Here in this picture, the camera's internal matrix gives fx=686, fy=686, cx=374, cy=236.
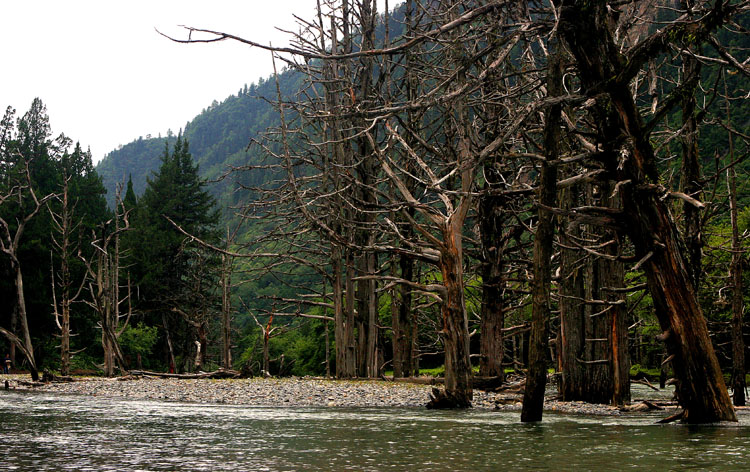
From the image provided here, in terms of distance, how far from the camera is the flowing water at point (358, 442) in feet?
22.1

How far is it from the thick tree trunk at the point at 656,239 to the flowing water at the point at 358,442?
573 mm

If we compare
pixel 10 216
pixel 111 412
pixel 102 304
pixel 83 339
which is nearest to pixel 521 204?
pixel 111 412

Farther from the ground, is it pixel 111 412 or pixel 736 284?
pixel 736 284

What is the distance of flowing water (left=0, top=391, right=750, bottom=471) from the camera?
672 centimetres

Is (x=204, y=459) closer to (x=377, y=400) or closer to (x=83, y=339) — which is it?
(x=377, y=400)

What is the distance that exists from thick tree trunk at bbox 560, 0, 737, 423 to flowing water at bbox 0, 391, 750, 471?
0.57 metres

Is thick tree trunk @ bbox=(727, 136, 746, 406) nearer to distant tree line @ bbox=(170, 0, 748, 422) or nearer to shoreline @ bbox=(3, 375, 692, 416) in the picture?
distant tree line @ bbox=(170, 0, 748, 422)

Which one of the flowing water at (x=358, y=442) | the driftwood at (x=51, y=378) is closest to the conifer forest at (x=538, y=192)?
the flowing water at (x=358, y=442)

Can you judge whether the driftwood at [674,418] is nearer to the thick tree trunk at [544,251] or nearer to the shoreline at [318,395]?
the thick tree trunk at [544,251]

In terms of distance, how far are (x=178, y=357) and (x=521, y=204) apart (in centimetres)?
4660

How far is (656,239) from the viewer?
9367 millimetres

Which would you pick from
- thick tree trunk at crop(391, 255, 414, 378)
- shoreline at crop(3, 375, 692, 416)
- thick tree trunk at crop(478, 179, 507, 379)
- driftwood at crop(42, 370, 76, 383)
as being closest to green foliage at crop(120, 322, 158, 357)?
driftwood at crop(42, 370, 76, 383)

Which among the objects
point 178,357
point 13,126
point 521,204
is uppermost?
point 13,126

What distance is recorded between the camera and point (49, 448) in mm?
8078
